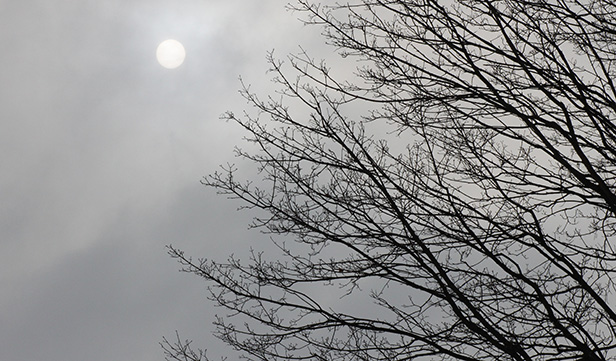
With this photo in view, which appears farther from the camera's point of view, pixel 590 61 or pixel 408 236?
pixel 590 61

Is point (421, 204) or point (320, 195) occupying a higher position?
point (320, 195)

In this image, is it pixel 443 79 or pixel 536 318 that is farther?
pixel 443 79

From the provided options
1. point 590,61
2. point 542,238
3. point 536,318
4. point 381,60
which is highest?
point 381,60

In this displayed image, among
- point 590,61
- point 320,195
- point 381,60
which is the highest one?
point 381,60

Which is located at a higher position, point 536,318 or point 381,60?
point 381,60

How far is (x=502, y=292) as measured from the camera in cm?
459

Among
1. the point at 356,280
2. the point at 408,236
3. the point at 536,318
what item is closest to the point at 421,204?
the point at 408,236

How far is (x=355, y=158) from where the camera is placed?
15.9ft

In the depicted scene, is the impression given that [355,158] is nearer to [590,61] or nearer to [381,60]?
[381,60]

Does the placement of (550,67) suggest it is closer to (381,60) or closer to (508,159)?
(508,159)

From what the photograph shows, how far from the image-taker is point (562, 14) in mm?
4734

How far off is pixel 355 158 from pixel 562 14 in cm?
182

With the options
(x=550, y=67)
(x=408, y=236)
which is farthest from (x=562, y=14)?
(x=408, y=236)

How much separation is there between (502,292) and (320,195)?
148 centimetres
